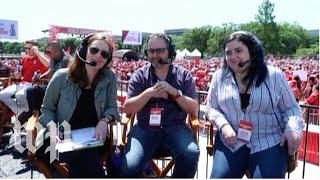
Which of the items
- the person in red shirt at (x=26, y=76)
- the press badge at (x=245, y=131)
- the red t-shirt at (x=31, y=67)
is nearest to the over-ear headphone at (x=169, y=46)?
the press badge at (x=245, y=131)

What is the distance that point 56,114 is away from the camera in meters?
3.10

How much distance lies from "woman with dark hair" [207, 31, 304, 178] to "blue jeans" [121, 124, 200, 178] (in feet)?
0.74

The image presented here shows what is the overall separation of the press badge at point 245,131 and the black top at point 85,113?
1129mm

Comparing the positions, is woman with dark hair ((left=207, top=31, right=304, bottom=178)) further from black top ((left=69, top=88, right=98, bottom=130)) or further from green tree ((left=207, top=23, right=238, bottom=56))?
green tree ((left=207, top=23, right=238, bottom=56))

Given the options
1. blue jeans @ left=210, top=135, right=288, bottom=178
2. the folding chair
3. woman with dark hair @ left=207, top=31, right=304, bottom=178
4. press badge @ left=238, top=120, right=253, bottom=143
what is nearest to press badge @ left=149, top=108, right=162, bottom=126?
the folding chair

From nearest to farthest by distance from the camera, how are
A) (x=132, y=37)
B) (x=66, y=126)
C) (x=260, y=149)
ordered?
1. (x=260, y=149)
2. (x=66, y=126)
3. (x=132, y=37)

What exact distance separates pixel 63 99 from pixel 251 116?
4.72 ft

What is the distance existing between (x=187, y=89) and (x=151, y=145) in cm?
57

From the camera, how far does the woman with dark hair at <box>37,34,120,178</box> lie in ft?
9.85

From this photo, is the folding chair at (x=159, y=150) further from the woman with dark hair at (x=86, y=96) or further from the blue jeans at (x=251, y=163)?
the blue jeans at (x=251, y=163)

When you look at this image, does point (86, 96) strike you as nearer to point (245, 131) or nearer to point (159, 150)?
point (159, 150)

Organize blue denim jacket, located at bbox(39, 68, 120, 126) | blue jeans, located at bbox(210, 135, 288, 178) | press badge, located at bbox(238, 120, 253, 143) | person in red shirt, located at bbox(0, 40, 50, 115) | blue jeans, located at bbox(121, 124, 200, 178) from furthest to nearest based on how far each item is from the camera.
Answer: person in red shirt, located at bbox(0, 40, 50, 115), blue denim jacket, located at bbox(39, 68, 120, 126), blue jeans, located at bbox(121, 124, 200, 178), press badge, located at bbox(238, 120, 253, 143), blue jeans, located at bbox(210, 135, 288, 178)

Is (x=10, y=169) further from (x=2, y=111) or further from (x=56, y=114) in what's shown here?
(x=56, y=114)

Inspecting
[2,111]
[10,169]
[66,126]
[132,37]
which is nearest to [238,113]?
[66,126]
